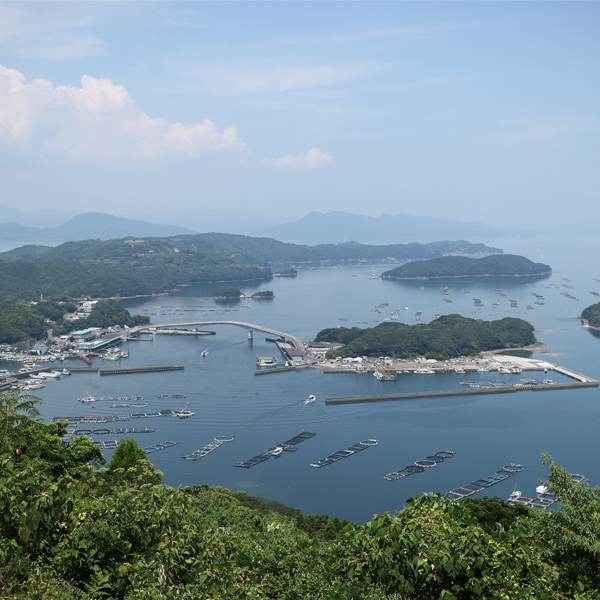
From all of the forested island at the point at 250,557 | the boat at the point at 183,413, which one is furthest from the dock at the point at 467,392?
the forested island at the point at 250,557

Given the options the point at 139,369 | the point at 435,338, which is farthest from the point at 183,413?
the point at 435,338

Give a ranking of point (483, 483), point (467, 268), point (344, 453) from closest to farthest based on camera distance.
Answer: point (483, 483)
point (344, 453)
point (467, 268)

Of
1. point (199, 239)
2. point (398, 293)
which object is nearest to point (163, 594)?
point (398, 293)

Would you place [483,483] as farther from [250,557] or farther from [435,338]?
[435,338]

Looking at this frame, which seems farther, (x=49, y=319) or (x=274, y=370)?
(x=49, y=319)

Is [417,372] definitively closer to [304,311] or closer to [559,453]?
[559,453]

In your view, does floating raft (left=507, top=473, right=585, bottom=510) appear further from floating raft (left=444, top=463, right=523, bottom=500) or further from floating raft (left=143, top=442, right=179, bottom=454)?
floating raft (left=143, top=442, right=179, bottom=454)

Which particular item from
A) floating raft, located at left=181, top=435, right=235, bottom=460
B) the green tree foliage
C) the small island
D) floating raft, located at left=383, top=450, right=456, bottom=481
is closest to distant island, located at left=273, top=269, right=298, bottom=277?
the small island
